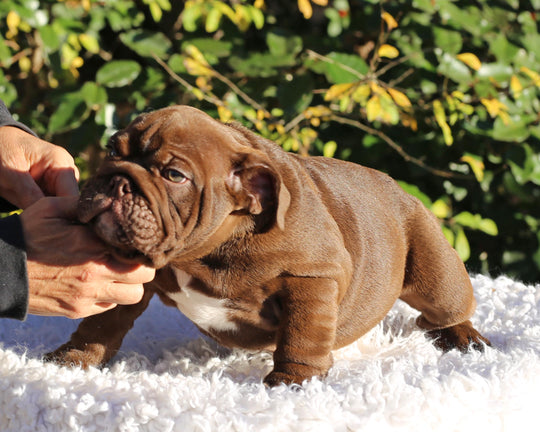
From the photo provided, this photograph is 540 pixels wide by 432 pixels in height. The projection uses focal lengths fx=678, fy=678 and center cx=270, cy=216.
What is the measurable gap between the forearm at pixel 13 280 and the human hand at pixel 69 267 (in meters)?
0.05

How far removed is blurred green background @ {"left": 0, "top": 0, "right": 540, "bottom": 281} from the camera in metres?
3.46

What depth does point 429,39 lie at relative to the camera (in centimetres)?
361

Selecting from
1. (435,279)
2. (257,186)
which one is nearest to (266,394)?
(257,186)

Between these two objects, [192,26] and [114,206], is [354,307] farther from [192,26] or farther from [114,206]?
[192,26]

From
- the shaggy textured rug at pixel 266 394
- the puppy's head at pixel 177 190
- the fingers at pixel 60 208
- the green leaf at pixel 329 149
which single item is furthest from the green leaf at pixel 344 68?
the fingers at pixel 60 208

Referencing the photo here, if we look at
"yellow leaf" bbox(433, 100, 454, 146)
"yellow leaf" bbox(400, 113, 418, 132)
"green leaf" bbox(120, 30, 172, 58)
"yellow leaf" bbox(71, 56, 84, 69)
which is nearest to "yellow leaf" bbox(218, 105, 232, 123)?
"green leaf" bbox(120, 30, 172, 58)

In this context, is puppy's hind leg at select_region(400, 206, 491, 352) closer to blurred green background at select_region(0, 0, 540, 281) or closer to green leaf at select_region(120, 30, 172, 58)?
A: blurred green background at select_region(0, 0, 540, 281)

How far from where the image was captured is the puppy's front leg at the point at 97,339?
1946 millimetres

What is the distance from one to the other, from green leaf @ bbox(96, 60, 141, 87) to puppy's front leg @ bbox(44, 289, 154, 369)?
1.83 meters

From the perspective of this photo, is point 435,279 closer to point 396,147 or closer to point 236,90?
point 396,147

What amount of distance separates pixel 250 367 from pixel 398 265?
1.83 ft

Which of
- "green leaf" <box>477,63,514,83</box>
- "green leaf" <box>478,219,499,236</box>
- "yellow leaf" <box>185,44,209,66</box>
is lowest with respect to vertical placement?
"green leaf" <box>478,219,499,236</box>

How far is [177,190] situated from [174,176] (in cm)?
3

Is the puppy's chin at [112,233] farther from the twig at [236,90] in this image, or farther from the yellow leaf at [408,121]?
the yellow leaf at [408,121]
